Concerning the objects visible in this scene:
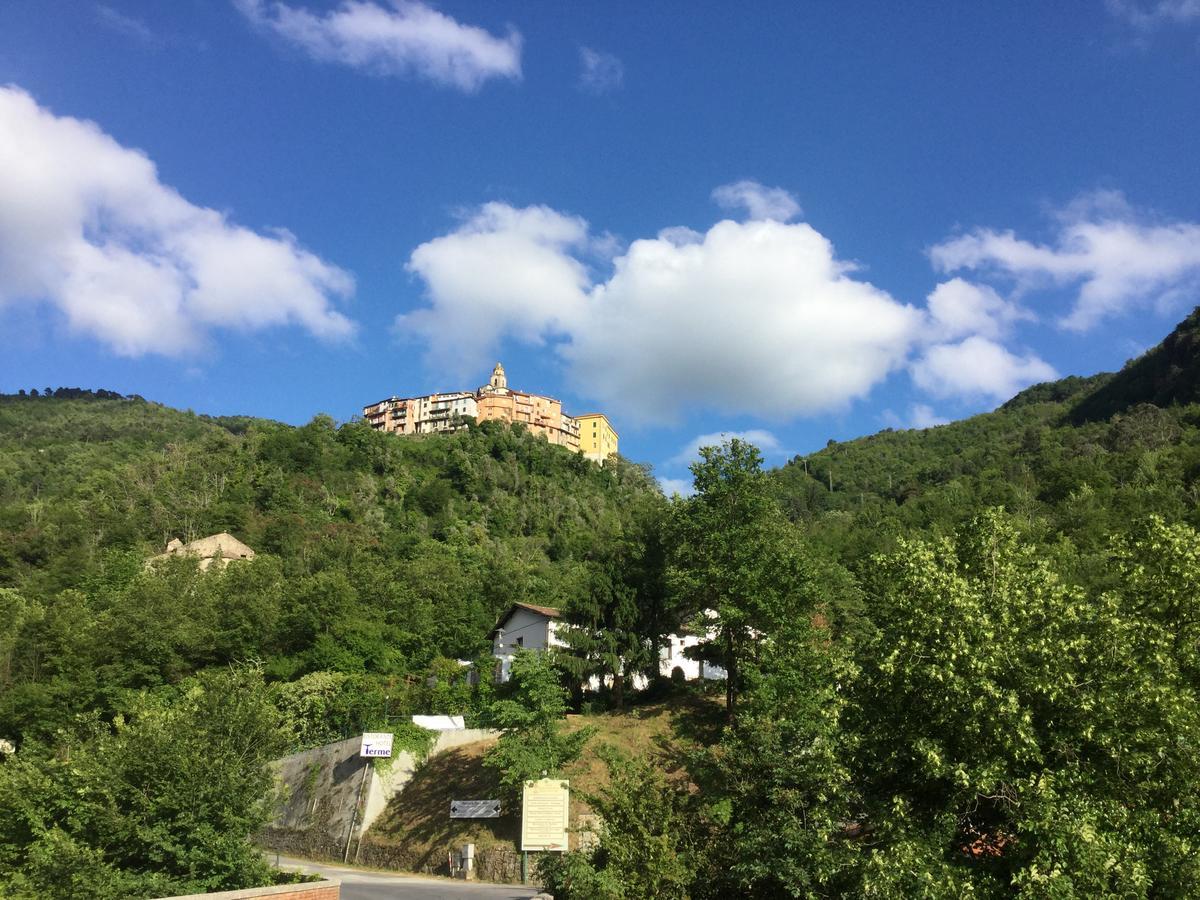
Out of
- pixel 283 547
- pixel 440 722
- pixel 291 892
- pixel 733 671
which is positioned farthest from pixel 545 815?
pixel 283 547

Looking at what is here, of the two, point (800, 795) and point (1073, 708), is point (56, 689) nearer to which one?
point (800, 795)

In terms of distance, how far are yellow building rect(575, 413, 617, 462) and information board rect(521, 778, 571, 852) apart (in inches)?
5876

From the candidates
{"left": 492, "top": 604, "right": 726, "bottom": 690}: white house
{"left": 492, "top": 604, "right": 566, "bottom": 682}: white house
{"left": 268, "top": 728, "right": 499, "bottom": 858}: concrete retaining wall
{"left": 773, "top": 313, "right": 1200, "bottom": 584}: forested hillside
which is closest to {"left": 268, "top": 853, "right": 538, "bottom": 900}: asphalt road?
{"left": 268, "top": 728, "right": 499, "bottom": 858}: concrete retaining wall

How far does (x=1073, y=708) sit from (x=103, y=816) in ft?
63.3

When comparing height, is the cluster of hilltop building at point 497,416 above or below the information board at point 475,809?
above

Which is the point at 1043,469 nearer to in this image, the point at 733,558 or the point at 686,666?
the point at 686,666

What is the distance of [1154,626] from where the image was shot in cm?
1413

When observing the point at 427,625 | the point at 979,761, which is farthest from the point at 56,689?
the point at 979,761

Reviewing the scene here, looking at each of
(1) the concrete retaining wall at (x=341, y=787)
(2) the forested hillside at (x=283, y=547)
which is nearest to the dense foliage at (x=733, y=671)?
(2) the forested hillside at (x=283, y=547)

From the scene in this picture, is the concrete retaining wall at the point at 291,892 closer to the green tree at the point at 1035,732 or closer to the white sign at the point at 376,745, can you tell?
the green tree at the point at 1035,732

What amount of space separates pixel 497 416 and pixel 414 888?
14179 cm

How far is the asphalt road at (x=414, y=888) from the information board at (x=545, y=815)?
1452 millimetres

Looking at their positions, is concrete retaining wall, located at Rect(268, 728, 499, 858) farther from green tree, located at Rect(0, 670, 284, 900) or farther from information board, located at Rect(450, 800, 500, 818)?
green tree, located at Rect(0, 670, 284, 900)

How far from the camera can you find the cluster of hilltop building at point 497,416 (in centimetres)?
16500
